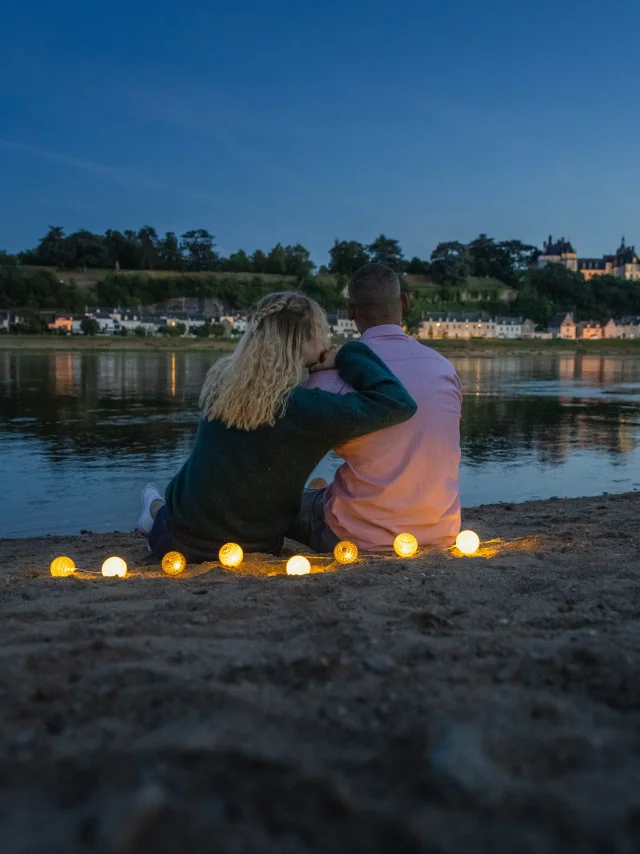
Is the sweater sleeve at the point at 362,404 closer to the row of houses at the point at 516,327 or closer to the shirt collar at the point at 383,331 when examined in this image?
the shirt collar at the point at 383,331

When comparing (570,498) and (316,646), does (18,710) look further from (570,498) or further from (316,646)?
(570,498)

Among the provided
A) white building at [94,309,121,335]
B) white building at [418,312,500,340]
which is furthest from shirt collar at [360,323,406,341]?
white building at [418,312,500,340]

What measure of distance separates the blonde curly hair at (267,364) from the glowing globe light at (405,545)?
1.05 metres

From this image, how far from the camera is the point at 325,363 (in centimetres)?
442

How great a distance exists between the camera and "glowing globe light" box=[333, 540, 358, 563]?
4301 millimetres

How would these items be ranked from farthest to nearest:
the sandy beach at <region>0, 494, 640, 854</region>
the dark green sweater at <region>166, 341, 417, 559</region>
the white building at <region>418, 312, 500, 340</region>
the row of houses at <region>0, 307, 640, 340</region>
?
the white building at <region>418, 312, 500, 340</region> < the row of houses at <region>0, 307, 640, 340</region> < the dark green sweater at <region>166, 341, 417, 559</region> < the sandy beach at <region>0, 494, 640, 854</region>

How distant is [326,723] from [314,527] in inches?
111

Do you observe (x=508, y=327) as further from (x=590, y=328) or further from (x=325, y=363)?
(x=325, y=363)

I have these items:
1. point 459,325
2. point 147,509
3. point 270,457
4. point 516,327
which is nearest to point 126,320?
point 459,325

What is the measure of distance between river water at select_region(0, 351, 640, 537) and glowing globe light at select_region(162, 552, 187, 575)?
12.8 ft

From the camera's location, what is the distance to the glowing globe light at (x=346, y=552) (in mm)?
4301

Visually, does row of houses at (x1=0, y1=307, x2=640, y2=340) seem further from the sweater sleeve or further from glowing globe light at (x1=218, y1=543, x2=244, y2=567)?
the sweater sleeve

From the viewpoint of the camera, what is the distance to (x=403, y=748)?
182 cm

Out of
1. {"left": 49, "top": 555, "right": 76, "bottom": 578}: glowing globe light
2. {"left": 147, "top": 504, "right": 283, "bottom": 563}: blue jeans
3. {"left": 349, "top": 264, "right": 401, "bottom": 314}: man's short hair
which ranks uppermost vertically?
{"left": 349, "top": 264, "right": 401, "bottom": 314}: man's short hair
